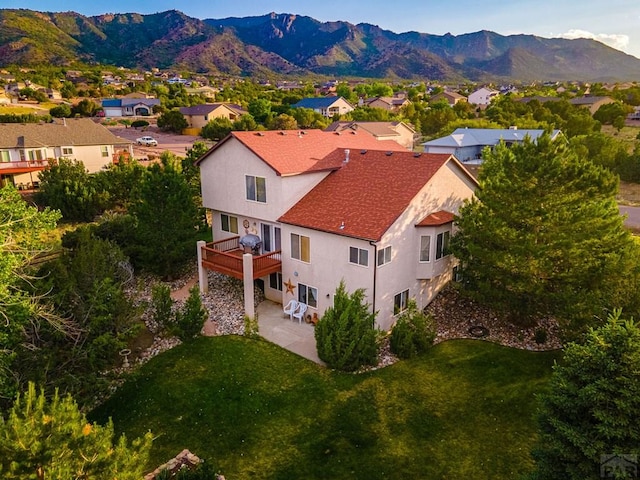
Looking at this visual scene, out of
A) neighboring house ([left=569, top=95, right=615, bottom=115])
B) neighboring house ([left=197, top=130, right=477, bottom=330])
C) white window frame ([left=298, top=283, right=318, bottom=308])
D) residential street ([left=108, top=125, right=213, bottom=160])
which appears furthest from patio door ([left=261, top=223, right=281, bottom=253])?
neighboring house ([left=569, top=95, right=615, bottom=115])

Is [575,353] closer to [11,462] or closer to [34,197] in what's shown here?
[11,462]

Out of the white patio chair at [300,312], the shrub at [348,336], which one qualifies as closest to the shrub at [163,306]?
the white patio chair at [300,312]

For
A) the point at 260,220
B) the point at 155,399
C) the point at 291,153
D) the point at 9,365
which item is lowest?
the point at 155,399

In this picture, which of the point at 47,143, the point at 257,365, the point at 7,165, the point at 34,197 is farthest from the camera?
the point at 47,143

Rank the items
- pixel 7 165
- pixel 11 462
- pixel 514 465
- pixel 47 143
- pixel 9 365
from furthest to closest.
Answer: pixel 47 143, pixel 7 165, pixel 9 365, pixel 514 465, pixel 11 462

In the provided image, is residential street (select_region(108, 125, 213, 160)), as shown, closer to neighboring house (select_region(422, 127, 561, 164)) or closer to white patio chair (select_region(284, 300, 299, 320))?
neighboring house (select_region(422, 127, 561, 164))

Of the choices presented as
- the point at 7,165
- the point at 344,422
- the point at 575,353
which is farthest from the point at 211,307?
the point at 7,165

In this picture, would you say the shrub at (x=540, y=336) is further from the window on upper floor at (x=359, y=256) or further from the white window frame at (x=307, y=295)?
the white window frame at (x=307, y=295)
